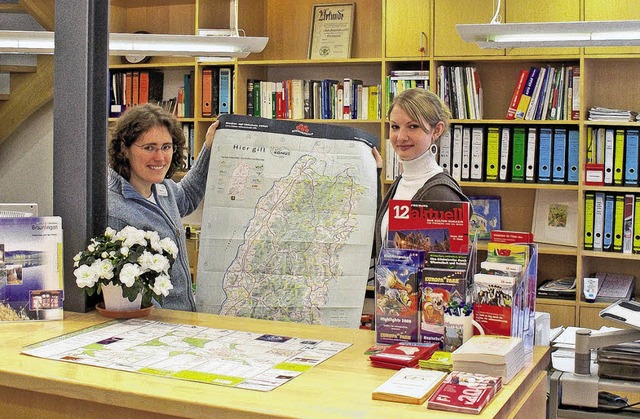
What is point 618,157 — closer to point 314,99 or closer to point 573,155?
point 573,155

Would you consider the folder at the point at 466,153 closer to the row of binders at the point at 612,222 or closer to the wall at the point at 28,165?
the row of binders at the point at 612,222

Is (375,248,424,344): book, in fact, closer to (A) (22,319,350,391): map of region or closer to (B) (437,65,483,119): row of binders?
(A) (22,319,350,391): map of region

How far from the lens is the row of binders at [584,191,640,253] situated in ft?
16.4

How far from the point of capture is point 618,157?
4996 millimetres

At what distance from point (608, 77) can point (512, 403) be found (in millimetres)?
3769

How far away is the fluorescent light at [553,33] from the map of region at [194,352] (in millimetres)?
1672

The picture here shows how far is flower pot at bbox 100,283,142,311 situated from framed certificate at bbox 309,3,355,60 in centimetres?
327

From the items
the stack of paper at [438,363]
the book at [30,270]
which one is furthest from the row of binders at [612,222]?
the book at [30,270]

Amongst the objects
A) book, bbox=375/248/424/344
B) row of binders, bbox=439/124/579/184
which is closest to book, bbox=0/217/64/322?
book, bbox=375/248/424/344

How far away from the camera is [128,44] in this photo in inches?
152

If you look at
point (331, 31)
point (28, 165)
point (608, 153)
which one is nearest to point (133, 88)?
point (28, 165)

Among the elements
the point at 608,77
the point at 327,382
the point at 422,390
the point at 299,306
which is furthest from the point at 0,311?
the point at 608,77

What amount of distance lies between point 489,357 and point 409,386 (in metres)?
0.21

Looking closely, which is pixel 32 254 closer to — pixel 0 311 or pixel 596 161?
pixel 0 311
